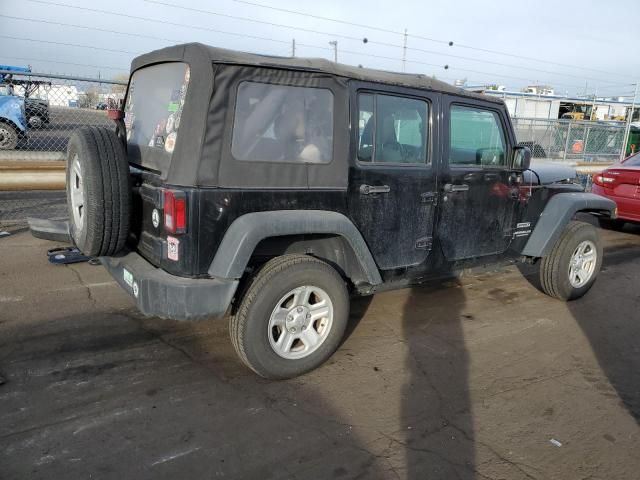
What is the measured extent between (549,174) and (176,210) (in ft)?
12.4

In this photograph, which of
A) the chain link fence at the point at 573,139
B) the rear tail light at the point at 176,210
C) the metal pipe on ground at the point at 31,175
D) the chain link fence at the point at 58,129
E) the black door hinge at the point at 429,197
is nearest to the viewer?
the rear tail light at the point at 176,210

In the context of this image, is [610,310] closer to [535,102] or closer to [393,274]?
[393,274]

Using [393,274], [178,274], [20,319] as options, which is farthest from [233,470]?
[20,319]

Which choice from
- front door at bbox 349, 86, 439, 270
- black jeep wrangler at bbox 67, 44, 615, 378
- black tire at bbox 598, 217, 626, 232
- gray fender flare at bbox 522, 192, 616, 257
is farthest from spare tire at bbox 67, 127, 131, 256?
A: black tire at bbox 598, 217, 626, 232

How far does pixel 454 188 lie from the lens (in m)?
4.23

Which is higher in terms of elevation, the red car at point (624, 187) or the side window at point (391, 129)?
the side window at point (391, 129)

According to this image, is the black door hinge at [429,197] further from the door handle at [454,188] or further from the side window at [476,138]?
the side window at [476,138]

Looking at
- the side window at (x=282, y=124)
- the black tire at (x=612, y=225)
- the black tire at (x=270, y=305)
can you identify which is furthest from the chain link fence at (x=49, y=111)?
the black tire at (x=612, y=225)

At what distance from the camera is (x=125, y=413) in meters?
3.03

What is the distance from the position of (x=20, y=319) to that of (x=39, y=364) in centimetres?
89

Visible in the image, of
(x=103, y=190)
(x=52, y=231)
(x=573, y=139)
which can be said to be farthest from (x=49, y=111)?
(x=573, y=139)

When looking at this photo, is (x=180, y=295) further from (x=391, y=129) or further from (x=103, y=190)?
(x=391, y=129)

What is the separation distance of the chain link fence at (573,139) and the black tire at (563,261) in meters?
9.51

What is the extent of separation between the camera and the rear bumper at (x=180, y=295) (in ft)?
10.1
